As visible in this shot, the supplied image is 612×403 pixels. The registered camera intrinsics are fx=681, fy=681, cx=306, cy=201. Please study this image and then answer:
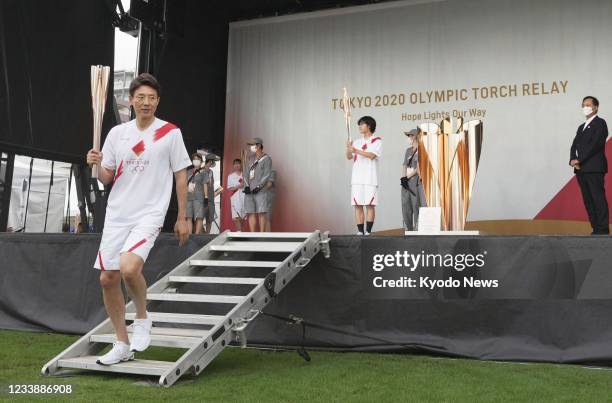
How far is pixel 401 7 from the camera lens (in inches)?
476

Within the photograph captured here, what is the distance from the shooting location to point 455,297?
4527 millimetres

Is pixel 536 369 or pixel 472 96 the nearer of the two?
pixel 536 369

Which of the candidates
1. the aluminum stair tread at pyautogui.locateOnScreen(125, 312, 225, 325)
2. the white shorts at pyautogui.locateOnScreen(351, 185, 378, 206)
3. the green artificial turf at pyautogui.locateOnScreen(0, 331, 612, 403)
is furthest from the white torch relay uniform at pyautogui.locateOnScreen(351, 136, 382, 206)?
the aluminum stair tread at pyautogui.locateOnScreen(125, 312, 225, 325)

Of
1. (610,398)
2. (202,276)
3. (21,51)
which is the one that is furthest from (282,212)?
(610,398)

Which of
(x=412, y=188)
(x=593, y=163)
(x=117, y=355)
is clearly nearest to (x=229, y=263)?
(x=117, y=355)

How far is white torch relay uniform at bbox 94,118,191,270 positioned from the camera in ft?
11.8

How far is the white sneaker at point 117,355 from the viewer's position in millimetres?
3625

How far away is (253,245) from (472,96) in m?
7.45

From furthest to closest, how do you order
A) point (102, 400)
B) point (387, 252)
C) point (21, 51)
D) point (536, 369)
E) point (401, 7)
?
point (401, 7), point (21, 51), point (387, 252), point (536, 369), point (102, 400)

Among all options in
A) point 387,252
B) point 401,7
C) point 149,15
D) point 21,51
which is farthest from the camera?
point 401,7

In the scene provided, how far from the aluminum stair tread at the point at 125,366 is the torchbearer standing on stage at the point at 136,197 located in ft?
0.13

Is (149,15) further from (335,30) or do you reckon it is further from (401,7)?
(401,7)

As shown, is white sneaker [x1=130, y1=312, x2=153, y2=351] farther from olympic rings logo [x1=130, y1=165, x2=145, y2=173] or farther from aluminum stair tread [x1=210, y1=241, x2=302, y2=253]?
aluminum stair tread [x1=210, y1=241, x2=302, y2=253]

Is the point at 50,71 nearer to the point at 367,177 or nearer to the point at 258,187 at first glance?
the point at 258,187
